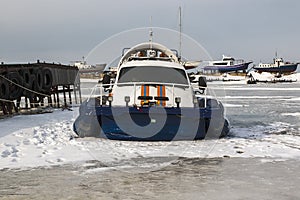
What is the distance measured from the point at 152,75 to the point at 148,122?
6.89 ft

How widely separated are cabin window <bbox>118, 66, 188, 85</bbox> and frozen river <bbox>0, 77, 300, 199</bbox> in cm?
200

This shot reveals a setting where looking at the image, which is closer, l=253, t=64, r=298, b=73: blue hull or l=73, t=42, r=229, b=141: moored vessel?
l=73, t=42, r=229, b=141: moored vessel

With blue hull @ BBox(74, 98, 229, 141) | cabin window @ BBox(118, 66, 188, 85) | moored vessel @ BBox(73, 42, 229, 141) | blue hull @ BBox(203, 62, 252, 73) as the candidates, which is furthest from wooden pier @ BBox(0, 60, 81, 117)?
blue hull @ BBox(203, 62, 252, 73)

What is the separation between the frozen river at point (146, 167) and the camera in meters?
4.97

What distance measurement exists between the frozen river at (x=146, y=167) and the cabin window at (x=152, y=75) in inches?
78.7

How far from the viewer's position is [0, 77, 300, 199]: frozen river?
4.97 m

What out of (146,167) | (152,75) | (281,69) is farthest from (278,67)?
(146,167)

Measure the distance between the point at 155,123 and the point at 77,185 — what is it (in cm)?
353

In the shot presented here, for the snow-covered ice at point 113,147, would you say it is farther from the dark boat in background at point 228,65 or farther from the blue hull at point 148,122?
the dark boat in background at point 228,65

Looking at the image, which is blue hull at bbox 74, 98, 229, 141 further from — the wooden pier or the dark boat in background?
the dark boat in background

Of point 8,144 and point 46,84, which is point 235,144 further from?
point 46,84

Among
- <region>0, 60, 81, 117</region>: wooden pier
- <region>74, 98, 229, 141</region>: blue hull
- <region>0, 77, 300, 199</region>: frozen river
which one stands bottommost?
<region>0, 77, 300, 199</region>: frozen river

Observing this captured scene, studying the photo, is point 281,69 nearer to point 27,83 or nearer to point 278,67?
point 278,67

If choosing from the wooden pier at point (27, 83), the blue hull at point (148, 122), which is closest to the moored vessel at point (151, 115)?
the blue hull at point (148, 122)
